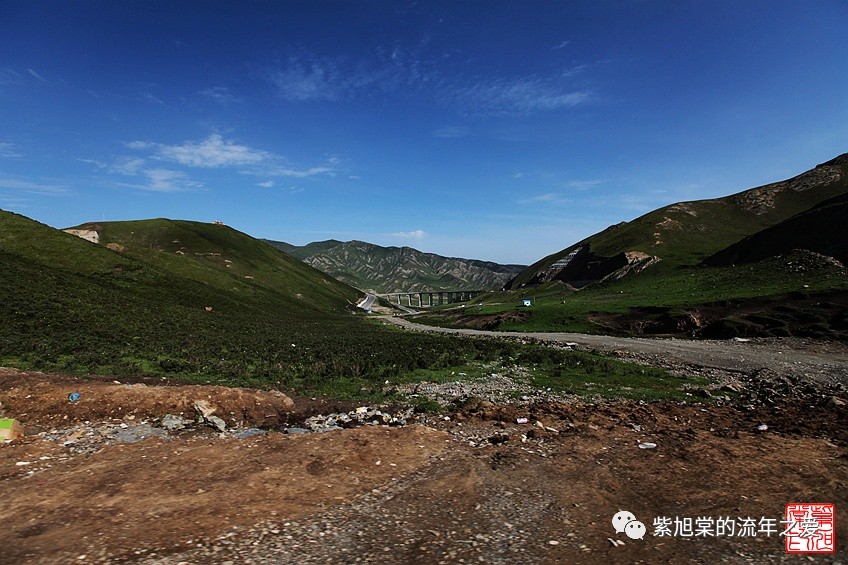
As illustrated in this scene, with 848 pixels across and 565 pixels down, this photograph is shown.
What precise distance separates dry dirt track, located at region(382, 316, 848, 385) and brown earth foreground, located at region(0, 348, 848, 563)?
13.3m

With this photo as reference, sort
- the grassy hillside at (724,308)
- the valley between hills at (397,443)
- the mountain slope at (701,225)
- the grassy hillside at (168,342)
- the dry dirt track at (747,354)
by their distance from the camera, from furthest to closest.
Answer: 1. the mountain slope at (701,225)
2. the grassy hillside at (724,308)
3. the dry dirt track at (747,354)
4. the grassy hillside at (168,342)
5. the valley between hills at (397,443)

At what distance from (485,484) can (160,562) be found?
809 centimetres

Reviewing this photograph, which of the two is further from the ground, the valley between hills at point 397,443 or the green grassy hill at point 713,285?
the green grassy hill at point 713,285

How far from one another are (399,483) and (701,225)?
163m

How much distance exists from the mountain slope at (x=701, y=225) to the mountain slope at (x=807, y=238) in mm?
22652

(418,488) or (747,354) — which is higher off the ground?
(418,488)

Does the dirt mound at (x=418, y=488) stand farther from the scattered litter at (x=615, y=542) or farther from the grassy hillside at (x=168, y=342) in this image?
the grassy hillside at (x=168, y=342)

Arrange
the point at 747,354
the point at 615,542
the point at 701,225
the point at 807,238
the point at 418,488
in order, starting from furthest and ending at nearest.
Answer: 1. the point at 701,225
2. the point at 807,238
3. the point at 747,354
4. the point at 418,488
5. the point at 615,542

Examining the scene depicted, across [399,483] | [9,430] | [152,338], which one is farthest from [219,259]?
[399,483]

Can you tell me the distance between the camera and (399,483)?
1227 centimetres

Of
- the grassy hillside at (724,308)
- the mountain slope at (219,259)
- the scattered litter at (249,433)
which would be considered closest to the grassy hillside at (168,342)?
the scattered litter at (249,433)

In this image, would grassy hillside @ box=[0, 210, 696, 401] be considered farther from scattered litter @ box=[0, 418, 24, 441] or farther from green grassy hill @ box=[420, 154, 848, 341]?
green grassy hill @ box=[420, 154, 848, 341]

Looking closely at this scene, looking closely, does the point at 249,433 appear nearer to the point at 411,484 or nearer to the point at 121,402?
the point at 121,402

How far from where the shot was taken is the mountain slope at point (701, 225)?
121562 mm
